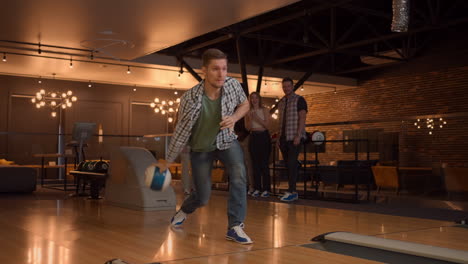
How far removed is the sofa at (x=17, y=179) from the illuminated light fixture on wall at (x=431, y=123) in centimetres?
604

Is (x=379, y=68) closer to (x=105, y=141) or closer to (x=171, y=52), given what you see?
(x=171, y=52)

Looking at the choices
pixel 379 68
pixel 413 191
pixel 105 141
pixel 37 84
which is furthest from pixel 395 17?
pixel 37 84

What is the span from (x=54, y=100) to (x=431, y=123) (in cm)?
1124

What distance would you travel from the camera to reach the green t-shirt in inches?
145

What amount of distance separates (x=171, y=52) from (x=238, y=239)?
9910mm

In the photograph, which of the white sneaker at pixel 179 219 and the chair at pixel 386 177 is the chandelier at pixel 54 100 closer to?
the chair at pixel 386 177

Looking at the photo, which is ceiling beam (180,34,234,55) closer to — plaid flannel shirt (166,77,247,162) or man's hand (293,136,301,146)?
man's hand (293,136,301,146)

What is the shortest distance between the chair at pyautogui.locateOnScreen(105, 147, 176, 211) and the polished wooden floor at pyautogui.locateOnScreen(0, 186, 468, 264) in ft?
0.66

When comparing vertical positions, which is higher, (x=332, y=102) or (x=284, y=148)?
(x=332, y=102)

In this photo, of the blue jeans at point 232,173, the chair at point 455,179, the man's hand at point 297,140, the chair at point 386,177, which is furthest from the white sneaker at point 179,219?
the chair at point 386,177

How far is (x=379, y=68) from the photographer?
1547 cm

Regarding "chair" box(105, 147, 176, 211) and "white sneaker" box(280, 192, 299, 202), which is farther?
"white sneaker" box(280, 192, 299, 202)

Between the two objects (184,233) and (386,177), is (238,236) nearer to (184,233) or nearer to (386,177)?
(184,233)

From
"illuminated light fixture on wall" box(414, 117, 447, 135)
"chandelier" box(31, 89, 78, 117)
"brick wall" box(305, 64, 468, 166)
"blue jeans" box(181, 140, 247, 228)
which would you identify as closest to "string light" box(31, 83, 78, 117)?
"chandelier" box(31, 89, 78, 117)
